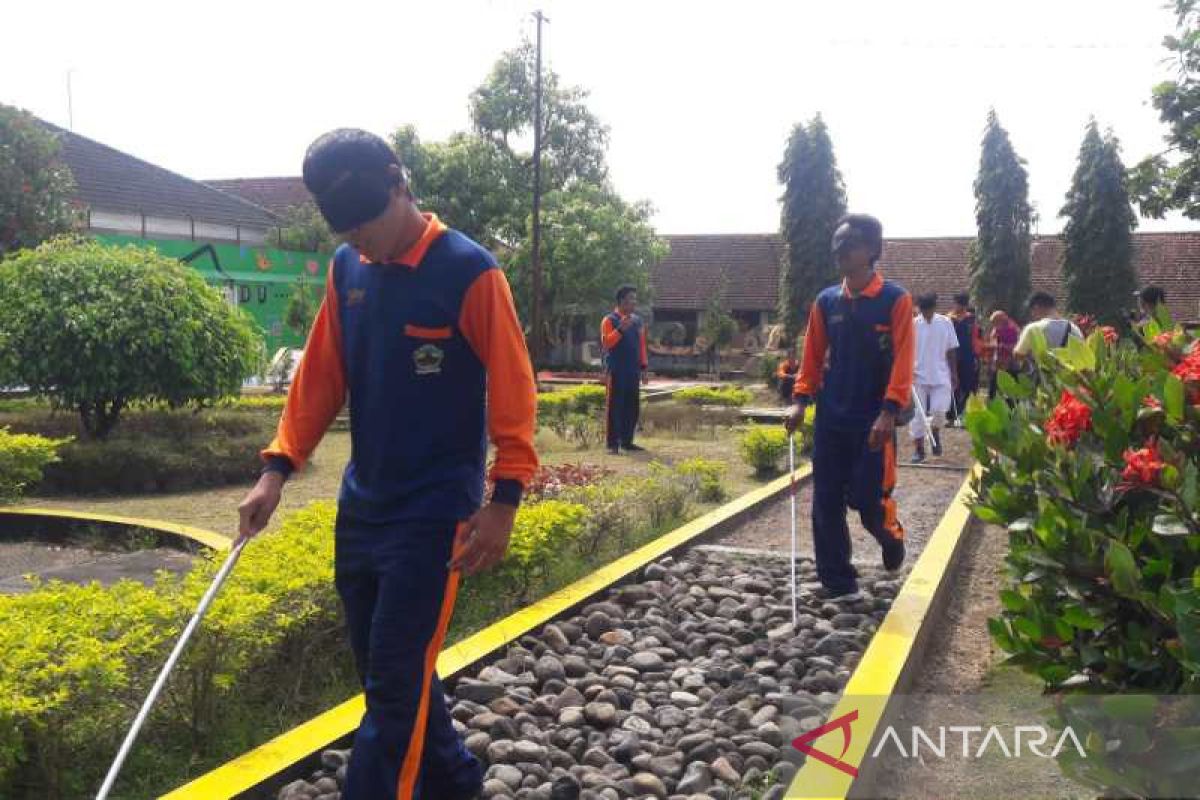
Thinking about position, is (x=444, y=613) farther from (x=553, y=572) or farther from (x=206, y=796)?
(x=553, y=572)

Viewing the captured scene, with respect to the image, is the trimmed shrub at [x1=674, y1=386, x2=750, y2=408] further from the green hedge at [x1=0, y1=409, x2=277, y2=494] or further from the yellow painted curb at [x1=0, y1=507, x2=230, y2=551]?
the yellow painted curb at [x1=0, y1=507, x2=230, y2=551]

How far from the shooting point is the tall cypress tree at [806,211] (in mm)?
35031

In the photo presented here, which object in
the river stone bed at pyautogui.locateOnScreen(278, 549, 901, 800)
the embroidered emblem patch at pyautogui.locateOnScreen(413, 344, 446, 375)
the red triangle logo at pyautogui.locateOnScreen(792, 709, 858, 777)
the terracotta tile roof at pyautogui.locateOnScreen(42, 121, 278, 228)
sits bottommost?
the river stone bed at pyautogui.locateOnScreen(278, 549, 901, 800)

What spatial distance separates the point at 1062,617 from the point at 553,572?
3441mm

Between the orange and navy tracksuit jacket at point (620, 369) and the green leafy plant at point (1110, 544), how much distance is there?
907cm

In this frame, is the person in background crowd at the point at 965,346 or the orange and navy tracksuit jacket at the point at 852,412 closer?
the orange and navy tracksuit jacket at the point at 852,412

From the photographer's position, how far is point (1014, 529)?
295cm

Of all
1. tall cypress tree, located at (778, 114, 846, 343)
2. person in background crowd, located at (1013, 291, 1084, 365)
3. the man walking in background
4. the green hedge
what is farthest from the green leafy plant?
tall cypress tree, located at (778, 114, 846, 343)

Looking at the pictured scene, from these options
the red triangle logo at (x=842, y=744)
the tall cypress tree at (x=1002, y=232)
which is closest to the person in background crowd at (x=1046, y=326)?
the red triangle logo at (x=842, y=744)

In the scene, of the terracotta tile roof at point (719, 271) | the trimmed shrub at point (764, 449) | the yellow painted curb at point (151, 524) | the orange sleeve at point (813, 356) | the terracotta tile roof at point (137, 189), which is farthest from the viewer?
the terracotta tile roof at point (719, 271)

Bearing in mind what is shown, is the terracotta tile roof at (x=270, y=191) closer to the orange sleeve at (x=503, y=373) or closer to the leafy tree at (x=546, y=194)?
the leafy tree at (x=546, y=194)

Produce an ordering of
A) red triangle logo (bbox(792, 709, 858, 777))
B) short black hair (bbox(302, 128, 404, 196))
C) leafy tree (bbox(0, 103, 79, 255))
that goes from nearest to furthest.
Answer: short black hair (bbox(302, 128, 404, 196)) < red triangle logo (bbox(792, 709, 858, 777)) < leafy tree (bbox(0, 103, 79, 255))

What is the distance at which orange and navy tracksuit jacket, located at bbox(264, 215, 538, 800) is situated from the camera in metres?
2.83

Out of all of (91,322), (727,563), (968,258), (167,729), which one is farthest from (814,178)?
(167,729)
